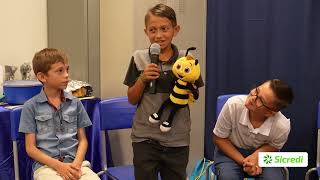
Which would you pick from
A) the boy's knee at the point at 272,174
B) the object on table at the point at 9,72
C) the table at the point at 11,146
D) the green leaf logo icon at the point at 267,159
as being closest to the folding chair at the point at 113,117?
the table at the point at 11,146

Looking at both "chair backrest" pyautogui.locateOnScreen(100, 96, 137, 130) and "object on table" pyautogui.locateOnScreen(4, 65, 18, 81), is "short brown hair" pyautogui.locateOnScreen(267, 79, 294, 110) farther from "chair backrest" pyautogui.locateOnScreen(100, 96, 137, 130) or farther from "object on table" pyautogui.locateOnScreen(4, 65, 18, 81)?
"object on table" pyautogui.locateOnScreen(4, 65, 18, 81)

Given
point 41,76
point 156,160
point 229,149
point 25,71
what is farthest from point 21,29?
point 229,149

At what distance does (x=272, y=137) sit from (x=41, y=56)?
3.96 feet

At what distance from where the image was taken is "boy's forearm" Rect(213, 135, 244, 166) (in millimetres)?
2021

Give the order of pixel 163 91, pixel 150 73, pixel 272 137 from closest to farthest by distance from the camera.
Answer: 1. pixel 150 73
2. pixel 163 91
3. pixel 272 137

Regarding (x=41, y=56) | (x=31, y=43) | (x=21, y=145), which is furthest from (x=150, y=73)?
(x=31, y=43)

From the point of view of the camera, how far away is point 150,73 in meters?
1.67

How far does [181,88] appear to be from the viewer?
1.73 meters

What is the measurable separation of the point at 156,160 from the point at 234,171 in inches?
17.4

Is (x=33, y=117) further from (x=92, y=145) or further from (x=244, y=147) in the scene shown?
(x=244, y=147)

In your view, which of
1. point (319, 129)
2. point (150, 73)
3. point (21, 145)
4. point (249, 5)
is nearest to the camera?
point (150, 73)

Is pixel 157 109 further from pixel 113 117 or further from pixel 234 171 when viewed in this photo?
pixel 113 117

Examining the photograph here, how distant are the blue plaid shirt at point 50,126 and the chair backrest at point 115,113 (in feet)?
1.18

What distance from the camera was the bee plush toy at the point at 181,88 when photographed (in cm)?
169
